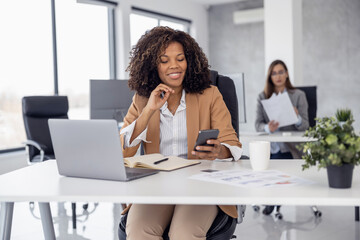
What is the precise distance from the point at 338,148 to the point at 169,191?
19.1 inches

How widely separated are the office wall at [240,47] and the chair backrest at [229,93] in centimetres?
681

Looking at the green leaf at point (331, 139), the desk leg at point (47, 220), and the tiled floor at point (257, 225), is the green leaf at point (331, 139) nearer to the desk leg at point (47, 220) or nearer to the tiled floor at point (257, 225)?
the desk leg at point (47, 220)

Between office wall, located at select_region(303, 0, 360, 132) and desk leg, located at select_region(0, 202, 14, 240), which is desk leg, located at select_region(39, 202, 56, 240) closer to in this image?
desk leg, located at select_region(0, 202, 14, 240)

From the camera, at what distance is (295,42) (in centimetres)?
565

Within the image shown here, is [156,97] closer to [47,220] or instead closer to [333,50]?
[47,220]

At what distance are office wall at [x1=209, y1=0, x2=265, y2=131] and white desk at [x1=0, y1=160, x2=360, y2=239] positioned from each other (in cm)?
759

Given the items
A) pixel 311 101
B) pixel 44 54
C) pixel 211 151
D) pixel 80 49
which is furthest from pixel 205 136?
pixel 80 49

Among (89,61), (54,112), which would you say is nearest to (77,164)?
(54,112)

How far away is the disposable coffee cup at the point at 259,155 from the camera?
1557 mm

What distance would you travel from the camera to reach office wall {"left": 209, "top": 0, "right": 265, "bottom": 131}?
9.02 meters

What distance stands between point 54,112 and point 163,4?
412 centimetres

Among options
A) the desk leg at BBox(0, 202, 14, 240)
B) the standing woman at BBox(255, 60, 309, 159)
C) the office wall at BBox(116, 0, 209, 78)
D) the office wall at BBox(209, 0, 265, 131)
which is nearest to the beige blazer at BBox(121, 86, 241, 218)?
the desk leg at BBox(0, 202, 14, 240)

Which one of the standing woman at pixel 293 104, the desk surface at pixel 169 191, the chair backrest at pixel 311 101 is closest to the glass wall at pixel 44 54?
the standing woman at pixel 293 104

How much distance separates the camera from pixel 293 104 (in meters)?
3.82
